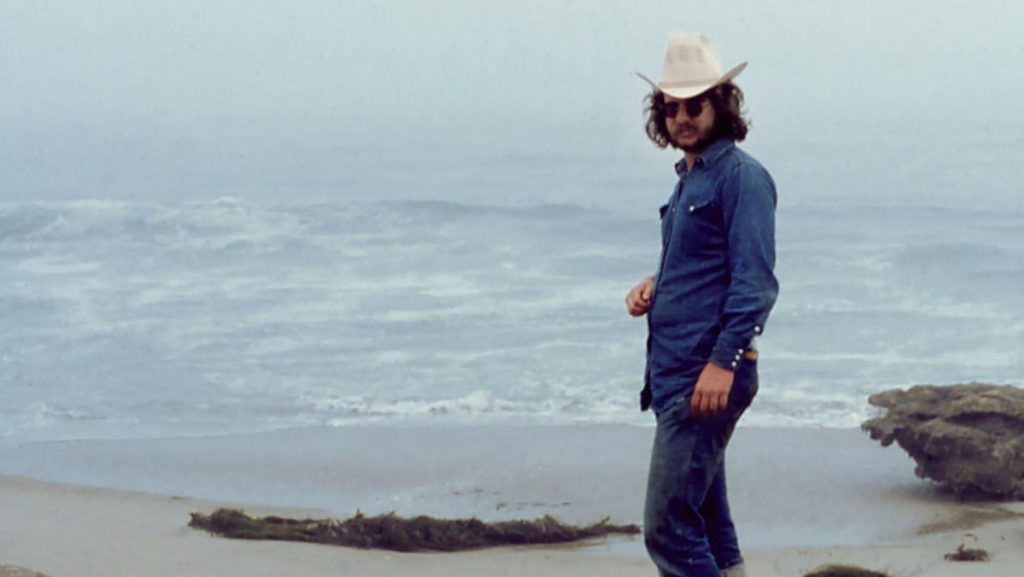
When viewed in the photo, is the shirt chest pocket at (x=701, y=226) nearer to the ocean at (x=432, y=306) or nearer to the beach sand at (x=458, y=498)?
the beach sand at (x=458, y=498)

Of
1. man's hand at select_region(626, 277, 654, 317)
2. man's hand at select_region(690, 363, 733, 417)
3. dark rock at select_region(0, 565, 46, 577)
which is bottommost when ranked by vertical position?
dark rock at select_region(0, 565, 46, 577)

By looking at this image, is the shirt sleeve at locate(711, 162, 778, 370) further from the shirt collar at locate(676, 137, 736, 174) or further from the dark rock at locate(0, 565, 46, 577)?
the dark rock at locate(0, 565, 46, 577)

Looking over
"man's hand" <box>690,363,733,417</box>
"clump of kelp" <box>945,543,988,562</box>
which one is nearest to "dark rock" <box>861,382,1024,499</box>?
"clump of kelp" <box>945,543,988,562</box>

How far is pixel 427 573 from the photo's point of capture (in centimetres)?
580

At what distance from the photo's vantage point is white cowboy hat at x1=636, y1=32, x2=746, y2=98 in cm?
380

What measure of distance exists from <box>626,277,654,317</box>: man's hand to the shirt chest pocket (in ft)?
0.64

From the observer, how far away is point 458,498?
301 inches

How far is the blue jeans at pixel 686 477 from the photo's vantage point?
376cm

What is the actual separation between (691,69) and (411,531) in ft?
10.1

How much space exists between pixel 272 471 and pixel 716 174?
200 inches

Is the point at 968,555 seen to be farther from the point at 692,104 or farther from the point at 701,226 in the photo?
the point at 692,104

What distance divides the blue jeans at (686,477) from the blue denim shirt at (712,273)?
0.22ft

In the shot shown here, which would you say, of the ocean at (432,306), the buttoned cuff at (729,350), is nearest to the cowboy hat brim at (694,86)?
the buttoned cuff at (729,350)

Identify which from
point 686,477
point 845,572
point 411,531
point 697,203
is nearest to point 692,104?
point 697,203
